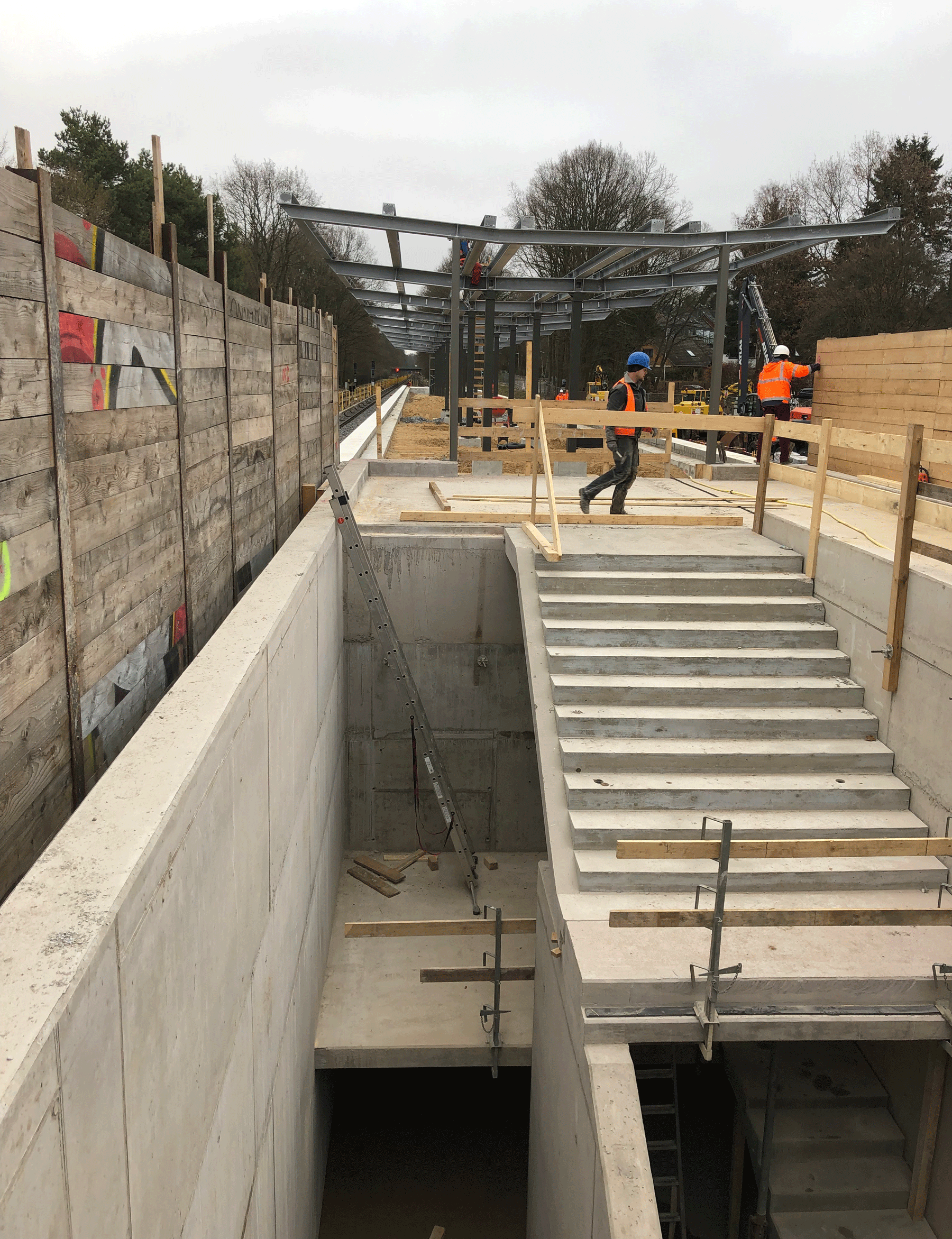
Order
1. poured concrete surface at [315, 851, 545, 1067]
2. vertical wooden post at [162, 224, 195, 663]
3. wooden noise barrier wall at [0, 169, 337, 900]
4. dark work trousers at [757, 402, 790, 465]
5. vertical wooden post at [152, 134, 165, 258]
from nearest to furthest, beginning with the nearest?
wooden noise barrier wall at [0, 169, 337, 900]
vertical wooden post at [152, 134, 165, 258]
vertical wooden post at [162, 224, 195, 663]
poured concrete surface at [315, 851, 545, 1067]
dark work trousers at [757, 402, 790, 465]

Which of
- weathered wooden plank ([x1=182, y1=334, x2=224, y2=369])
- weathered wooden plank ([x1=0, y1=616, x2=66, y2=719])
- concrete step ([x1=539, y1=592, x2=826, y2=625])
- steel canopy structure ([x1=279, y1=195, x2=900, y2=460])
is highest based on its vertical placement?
steel canopy structure ([x1=279, y1=195, x2=900, y2=460])

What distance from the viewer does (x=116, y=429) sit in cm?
453

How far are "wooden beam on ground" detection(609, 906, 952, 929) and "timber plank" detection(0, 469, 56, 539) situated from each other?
11.5ft

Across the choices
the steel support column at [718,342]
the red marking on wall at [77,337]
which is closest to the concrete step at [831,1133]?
the red marking on wall at [77,337]

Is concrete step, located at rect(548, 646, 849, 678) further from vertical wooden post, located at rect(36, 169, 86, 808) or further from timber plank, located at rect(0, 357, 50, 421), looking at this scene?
timber plank, located at rect(0, 357, 50, 421)

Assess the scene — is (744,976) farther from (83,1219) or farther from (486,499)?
(486,499)

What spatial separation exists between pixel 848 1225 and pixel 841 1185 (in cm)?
26

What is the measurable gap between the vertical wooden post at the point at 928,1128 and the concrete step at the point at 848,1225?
0.10 meters

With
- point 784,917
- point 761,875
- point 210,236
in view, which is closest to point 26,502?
point 210,236

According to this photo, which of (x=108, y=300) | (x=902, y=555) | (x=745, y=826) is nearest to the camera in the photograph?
(x=108, y=300)

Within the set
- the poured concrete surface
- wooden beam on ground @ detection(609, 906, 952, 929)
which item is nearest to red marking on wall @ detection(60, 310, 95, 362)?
wooden beam on ground @ detection(609, 906, 952, 929)

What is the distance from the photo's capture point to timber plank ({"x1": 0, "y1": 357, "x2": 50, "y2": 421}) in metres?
3.29

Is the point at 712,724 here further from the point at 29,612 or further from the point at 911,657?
the point at 29,612

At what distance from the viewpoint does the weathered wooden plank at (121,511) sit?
4.14m
